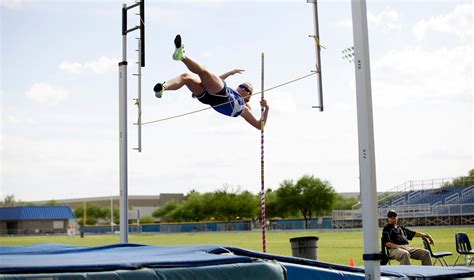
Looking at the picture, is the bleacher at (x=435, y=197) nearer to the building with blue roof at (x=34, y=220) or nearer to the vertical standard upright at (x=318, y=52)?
the building with blue roof at (x=34, y=220)

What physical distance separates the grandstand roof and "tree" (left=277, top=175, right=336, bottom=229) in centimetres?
1819

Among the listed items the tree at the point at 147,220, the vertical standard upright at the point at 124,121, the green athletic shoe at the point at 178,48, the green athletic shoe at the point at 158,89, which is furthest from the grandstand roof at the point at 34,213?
the green athletic shoe at the point at 178,48

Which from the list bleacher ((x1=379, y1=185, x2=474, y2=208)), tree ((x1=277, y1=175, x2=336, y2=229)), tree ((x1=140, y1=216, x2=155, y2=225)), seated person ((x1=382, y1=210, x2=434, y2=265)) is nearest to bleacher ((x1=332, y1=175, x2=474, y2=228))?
bleacher ((x1=379, y1=185, x2=474, y2=208))

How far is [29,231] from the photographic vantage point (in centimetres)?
5434

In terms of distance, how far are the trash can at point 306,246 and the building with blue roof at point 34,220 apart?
48.8 m

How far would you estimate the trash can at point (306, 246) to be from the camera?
23.2 feet

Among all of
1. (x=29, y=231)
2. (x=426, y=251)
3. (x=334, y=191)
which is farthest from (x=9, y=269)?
(x=29, y=231)

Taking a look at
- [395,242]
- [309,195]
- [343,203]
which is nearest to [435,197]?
[309,195]

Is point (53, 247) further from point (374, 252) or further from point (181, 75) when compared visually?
point (374, 252)

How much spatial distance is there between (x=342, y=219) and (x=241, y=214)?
22017 millimetres

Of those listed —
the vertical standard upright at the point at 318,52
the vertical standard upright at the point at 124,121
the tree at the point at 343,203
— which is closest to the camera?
the vertical standard upright at the point at 318,52

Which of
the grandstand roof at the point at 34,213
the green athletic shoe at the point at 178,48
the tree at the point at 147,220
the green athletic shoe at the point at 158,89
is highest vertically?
the green athletic shoe at the point at 178,48

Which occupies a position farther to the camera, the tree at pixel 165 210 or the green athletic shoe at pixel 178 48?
the tree at pixel 165 210

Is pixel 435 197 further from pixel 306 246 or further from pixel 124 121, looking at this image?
pixel 306 246
